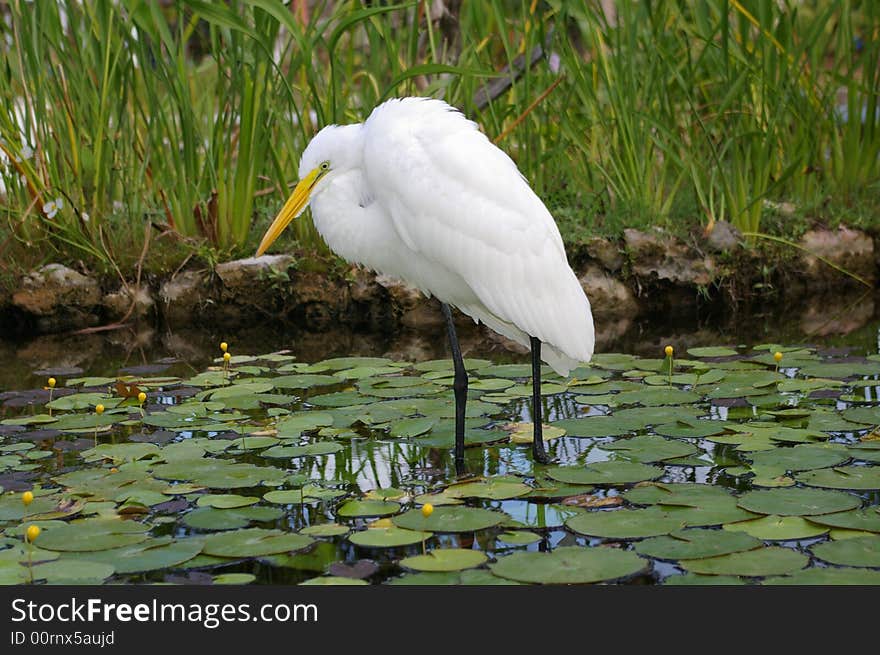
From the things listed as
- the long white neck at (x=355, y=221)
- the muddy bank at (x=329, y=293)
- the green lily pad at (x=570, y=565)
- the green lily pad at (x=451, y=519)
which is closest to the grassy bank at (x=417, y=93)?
the muddy bank at (x=329, y=293)

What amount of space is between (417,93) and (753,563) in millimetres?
5068

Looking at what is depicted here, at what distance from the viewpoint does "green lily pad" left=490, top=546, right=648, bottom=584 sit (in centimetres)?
285

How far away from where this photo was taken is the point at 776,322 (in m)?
6.43

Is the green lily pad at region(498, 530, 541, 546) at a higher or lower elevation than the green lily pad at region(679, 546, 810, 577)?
higher

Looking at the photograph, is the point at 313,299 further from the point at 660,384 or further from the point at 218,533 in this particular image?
the point at 218,533

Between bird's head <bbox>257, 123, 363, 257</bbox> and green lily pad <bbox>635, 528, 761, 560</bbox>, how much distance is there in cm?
174

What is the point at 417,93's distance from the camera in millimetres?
7434

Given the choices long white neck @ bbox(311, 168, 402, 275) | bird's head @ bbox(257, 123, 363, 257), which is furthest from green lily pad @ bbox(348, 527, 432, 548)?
bird's head @ bbox(257, 123, 363, 257)

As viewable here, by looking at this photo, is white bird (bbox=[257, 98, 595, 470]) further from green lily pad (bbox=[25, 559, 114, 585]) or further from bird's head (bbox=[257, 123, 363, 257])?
green lily pad (bbox=[25, 559, 114, 585])

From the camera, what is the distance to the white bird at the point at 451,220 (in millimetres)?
3855

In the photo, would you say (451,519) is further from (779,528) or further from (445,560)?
(779,528)

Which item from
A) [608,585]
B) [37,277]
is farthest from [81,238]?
[608,585]

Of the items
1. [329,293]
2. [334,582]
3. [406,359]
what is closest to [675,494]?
[334,582]

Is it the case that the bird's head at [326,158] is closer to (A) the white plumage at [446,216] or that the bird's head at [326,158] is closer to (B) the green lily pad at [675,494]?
(A) the white plumage at [446,216]
